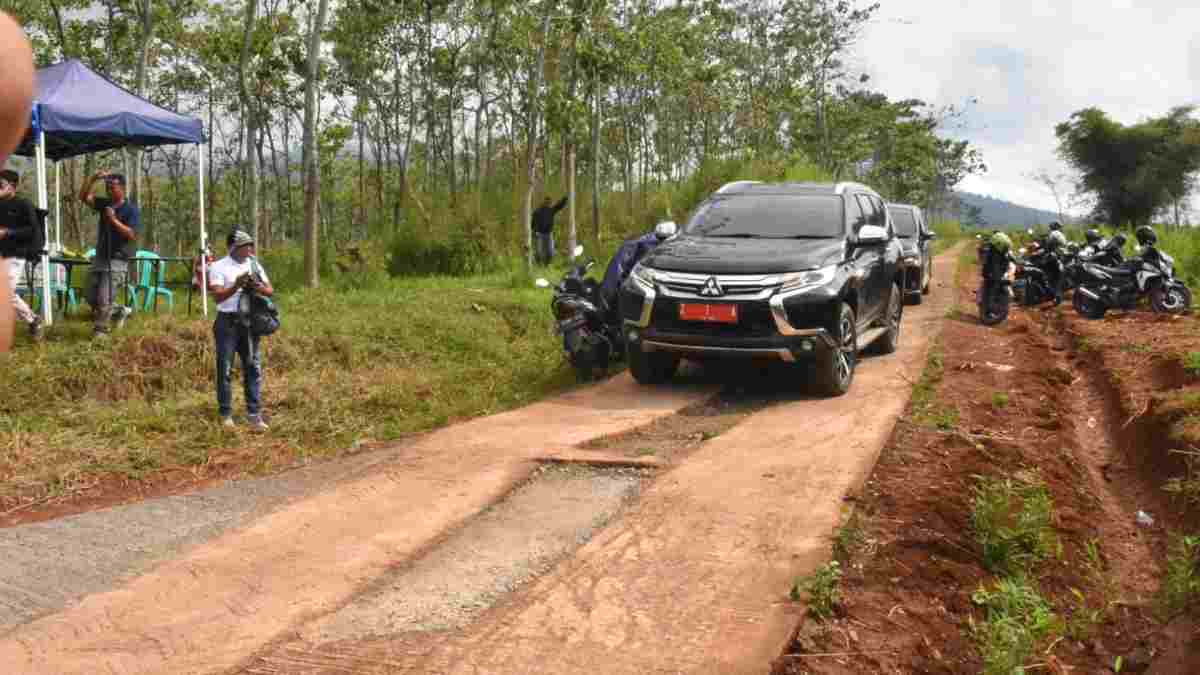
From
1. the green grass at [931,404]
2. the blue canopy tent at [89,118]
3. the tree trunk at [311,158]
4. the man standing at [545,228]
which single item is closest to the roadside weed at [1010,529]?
the green grass at [931,404]

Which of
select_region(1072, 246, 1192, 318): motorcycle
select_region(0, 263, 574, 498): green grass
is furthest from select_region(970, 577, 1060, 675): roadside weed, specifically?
select_region(1072, 246, 1192, 318): motorcycle

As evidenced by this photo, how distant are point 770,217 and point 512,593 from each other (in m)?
6.03

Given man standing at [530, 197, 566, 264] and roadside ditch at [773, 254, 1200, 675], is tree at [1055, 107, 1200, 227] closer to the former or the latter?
man standing at [530, 197, 566, 264]

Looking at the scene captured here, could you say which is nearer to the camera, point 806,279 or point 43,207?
point 806,279

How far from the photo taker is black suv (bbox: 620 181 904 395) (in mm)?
8570

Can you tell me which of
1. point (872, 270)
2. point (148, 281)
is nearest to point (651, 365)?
point (872, 270)

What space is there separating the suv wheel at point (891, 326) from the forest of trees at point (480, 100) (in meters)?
8.47

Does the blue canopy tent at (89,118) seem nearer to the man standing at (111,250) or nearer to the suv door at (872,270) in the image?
the man standing at (111,250)

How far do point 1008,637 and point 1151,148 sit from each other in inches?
1997

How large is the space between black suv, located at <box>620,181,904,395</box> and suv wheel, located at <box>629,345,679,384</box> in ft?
0.04

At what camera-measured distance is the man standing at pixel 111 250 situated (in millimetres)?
10477

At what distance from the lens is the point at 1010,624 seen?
14.1ft

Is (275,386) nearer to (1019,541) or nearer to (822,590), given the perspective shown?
(822,590)

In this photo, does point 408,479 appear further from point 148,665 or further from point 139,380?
point 139,380
